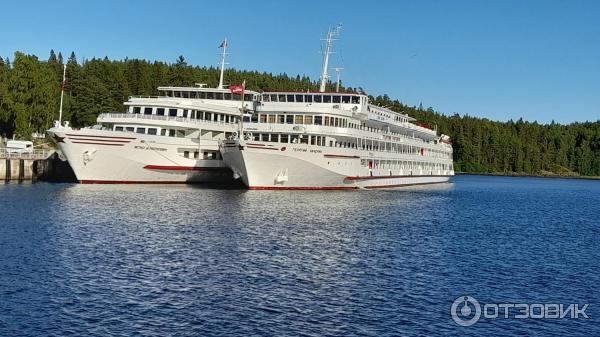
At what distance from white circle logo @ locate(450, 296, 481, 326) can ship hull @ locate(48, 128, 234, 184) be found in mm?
48538

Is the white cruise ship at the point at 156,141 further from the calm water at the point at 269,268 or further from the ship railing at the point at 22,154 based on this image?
the calm water at the point at 269,268

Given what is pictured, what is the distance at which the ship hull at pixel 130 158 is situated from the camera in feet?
217

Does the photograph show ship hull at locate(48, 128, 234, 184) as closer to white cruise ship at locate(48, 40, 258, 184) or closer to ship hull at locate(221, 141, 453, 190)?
white cruise ship at locate(48, 40, 258, 184)

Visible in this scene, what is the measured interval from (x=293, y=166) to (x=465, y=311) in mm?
42736

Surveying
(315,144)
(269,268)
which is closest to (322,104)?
(315,144)

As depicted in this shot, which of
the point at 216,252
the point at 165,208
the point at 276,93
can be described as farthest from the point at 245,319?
the point at 276,93

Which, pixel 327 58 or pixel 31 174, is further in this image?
pixel 327 58

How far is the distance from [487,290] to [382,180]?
55.2m

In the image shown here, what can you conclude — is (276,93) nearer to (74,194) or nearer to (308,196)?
(308,196)

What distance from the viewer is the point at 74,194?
5844 cm

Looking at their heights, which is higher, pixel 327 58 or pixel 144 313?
pixel 327 58

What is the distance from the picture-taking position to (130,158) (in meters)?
69.4

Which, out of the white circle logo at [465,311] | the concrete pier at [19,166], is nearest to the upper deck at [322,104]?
the concrete pier at [19,166]

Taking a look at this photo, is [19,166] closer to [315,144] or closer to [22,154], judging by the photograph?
[22,154]
